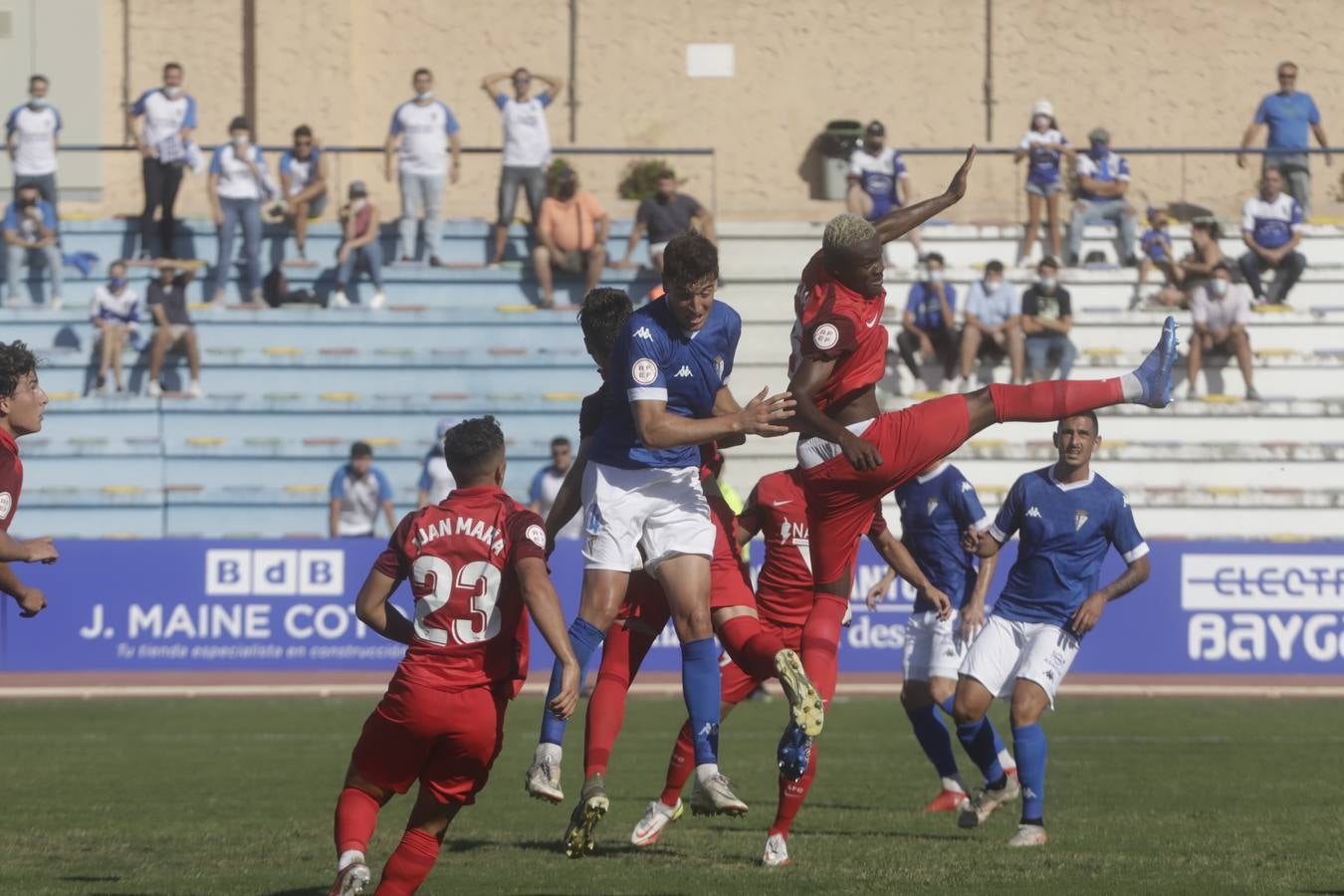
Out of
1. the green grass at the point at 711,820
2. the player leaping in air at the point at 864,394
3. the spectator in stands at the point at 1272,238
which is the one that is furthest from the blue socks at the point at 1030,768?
the spectator in stands at the point at 1272,238

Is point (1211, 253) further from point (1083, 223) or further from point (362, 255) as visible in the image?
point (362, 255)

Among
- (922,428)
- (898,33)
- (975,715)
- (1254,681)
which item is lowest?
(1254,681)

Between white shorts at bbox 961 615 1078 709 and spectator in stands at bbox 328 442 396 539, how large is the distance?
1184 centimetres

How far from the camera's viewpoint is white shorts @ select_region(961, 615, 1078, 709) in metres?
11.5

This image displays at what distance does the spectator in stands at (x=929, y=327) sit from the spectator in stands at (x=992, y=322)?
255 millimetres

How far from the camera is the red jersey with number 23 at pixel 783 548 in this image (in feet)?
38.6

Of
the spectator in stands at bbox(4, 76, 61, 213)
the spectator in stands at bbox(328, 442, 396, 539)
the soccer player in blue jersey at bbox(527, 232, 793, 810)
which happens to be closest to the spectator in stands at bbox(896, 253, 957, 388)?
the spectator in stands at bbox(328, 442, 396, 539)

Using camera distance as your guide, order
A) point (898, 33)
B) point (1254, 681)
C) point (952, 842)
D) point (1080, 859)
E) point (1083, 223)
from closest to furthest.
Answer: point (1080, 859)
point (952, 842)
point (1254, 681)
point (1083, 223)
point (898, 33)

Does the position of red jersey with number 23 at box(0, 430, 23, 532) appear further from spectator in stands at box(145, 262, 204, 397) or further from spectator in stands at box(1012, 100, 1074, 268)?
spectator in stands at box(1012, 100, 1074, 268)

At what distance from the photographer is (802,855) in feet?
34.6

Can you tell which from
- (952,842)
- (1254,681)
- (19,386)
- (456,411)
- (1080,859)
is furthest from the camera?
(456,411)

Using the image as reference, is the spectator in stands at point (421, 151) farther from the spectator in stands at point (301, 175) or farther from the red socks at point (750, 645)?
the red socks at point (750, 645)

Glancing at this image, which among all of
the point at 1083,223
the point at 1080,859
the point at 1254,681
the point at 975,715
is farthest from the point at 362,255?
the point at 1080,859

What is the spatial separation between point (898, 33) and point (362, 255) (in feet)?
32.9
